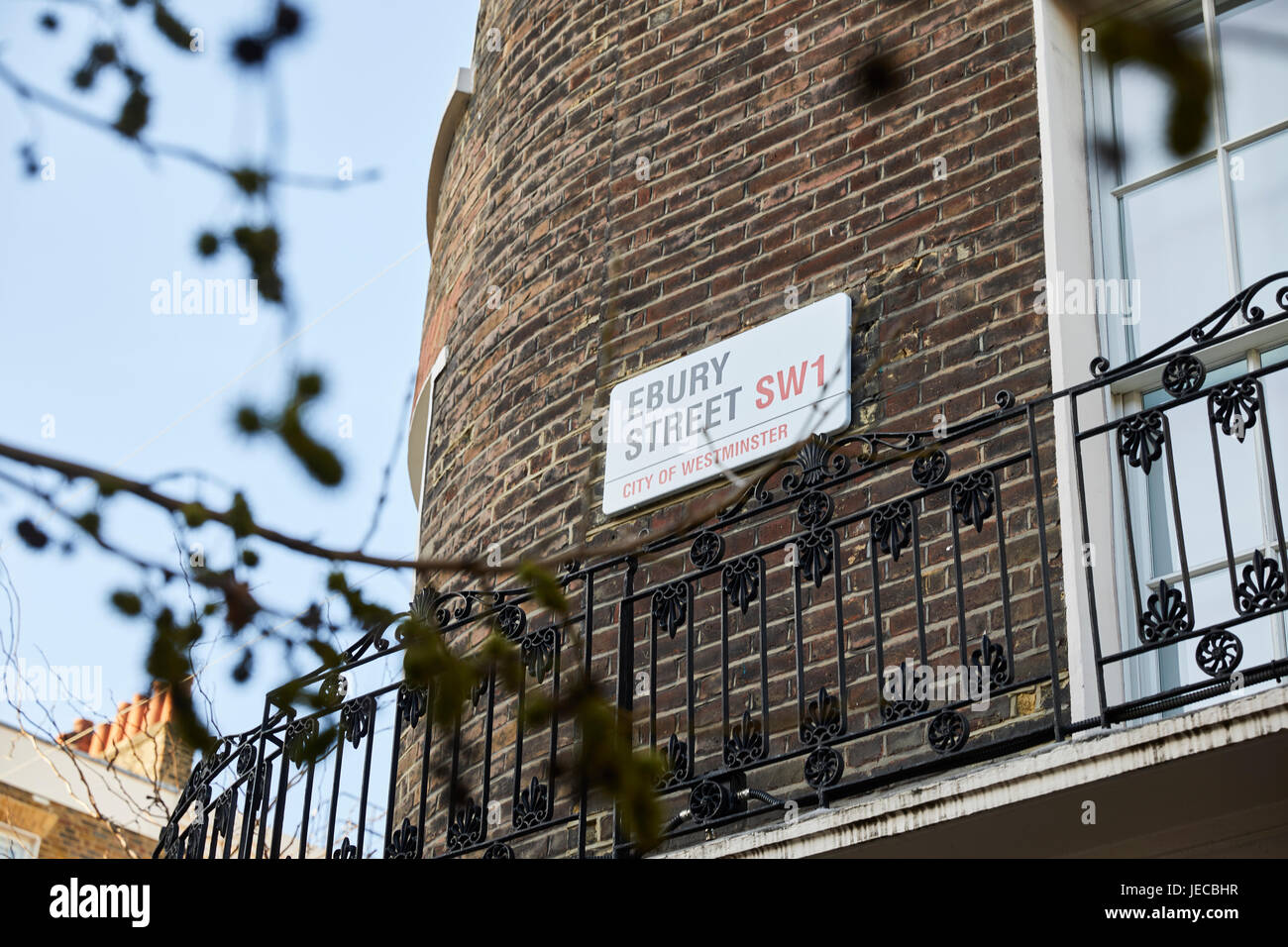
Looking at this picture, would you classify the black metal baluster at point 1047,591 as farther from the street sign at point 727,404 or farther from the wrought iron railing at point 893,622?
the street sign at point 727,404

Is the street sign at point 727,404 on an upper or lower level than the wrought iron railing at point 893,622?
upper

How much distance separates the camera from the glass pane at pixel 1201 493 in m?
5.87

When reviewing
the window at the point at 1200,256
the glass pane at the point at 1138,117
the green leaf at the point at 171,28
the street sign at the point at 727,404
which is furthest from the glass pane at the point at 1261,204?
the green leaf at the point at 171,28

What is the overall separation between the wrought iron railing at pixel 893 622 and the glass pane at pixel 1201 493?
0.01 metres

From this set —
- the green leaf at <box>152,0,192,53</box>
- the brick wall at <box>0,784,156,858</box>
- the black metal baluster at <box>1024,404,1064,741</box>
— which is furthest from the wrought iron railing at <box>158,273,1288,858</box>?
the brick wall at <box>0,784,156,858</box>

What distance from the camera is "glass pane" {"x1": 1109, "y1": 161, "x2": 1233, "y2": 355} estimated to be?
639cm

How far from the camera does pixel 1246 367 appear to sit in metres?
6.21

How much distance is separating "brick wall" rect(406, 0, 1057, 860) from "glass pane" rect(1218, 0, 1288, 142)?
763 millimetres

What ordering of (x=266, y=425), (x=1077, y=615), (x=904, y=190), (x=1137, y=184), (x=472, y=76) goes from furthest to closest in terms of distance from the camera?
(x=472, y=76)
(x=904, y=190)
(x=1137, y=184)
(x=1077, y=615)
(x=266, y=425)

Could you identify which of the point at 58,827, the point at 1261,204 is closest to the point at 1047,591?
the point at 1261,204

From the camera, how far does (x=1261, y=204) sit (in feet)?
20.8
